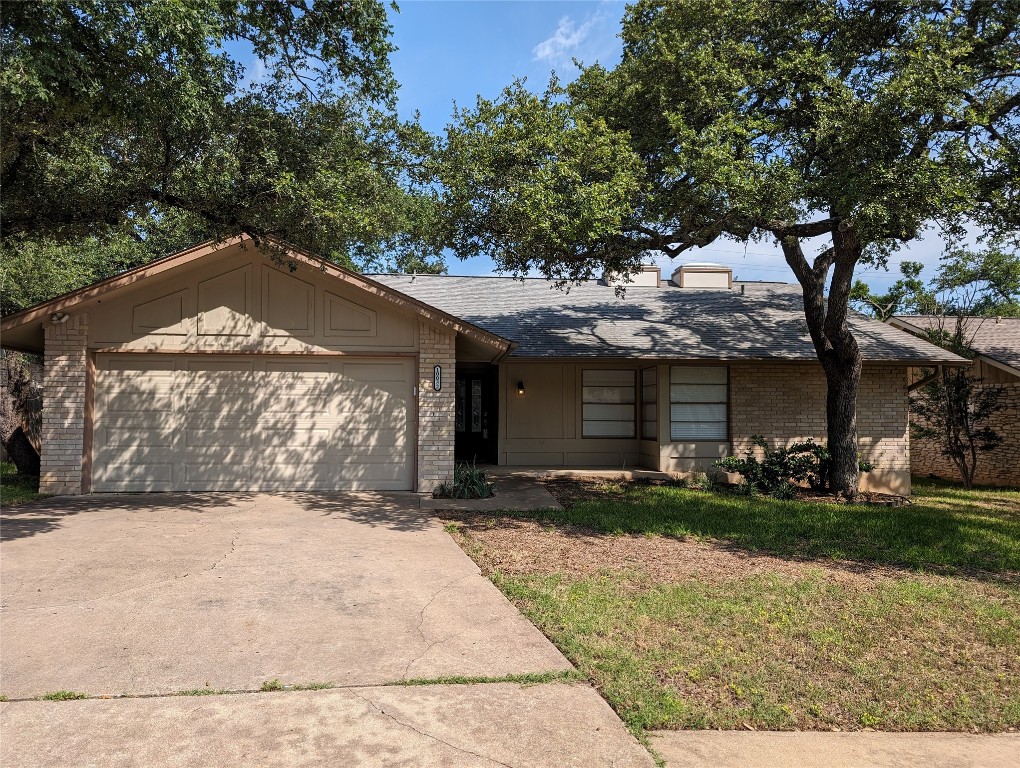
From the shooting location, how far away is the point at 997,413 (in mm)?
16594

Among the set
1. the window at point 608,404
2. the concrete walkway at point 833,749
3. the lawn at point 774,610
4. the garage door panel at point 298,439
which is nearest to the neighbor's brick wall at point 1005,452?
the lawn at point 774,610

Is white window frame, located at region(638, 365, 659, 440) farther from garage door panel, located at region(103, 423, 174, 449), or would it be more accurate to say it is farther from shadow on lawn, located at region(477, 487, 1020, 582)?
garage door panel, located at region(103, 423, 174, 449)

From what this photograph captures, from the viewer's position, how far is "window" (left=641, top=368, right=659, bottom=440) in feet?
48.3

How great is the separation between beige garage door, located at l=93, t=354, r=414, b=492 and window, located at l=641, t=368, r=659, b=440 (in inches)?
227

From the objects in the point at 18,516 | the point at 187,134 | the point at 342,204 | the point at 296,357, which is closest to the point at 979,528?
the point at 342,204

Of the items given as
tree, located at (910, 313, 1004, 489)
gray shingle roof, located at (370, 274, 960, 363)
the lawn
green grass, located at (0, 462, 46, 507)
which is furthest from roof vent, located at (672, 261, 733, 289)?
green grass, located at (0, 462, 46, 507)

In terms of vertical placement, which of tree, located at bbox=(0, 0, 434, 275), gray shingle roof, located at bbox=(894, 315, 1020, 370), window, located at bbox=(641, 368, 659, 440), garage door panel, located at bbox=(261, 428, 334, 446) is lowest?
garage door panel, located at bbox=(261, 428, 334, 446)

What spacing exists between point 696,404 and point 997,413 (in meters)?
8.08

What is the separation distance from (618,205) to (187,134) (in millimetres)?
5485

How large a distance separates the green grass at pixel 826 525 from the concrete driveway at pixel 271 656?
3.29 metres

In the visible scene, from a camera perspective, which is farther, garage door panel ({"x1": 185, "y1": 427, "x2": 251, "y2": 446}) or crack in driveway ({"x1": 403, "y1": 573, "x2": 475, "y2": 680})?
garage door panel ({"x1": 185, "y1": 427, "x2": 251, "y2": 446})

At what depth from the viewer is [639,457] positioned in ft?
51.1

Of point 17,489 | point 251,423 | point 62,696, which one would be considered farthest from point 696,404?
point 62,696

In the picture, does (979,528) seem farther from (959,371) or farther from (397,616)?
(397,616)
